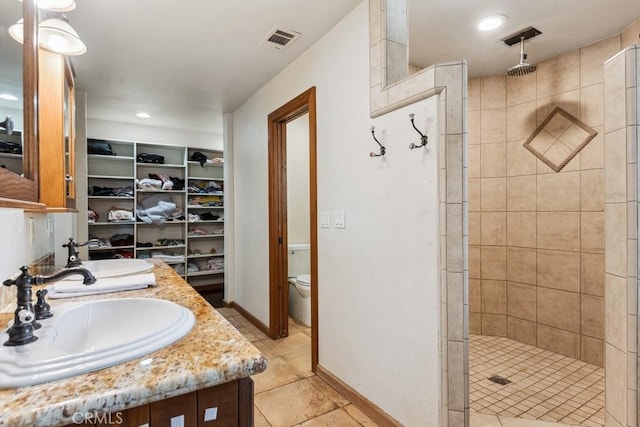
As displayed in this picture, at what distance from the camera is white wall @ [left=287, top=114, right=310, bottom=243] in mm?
3939

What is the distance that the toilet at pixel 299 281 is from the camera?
3275 mm

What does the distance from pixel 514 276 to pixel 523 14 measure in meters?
2.02

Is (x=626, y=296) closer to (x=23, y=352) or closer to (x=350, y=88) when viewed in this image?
(x=350, y=88)

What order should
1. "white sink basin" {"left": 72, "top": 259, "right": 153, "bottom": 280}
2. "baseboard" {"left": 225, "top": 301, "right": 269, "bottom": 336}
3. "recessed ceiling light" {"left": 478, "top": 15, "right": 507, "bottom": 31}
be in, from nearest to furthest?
"white sink basin" {"left": 72, "top": 259, "right": 153, "bottom": 280} → "recessed ceiling light" {"left": 478, "top": 15, "right": 507, "bottom": 31} → "baseboard" {"left": 225, "top": 301, "right": 269, "bottom": 336}

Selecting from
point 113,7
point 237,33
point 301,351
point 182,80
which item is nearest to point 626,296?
point 301,351

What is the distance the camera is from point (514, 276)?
283 centimetres

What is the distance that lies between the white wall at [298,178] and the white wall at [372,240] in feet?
4.12

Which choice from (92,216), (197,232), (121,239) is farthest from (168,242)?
(92,216)

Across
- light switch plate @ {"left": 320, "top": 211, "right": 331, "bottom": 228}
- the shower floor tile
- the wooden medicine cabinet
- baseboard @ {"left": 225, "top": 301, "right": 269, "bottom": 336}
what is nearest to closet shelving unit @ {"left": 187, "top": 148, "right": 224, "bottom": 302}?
baseboard @ {"left": 225, "top": 301, "right": 269, "bottom": 336}

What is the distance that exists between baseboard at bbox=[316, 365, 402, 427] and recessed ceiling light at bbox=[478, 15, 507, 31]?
243cm

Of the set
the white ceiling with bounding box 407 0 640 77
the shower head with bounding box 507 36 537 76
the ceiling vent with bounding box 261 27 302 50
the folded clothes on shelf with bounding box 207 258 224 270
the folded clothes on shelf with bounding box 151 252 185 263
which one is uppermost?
the white ceiling with bounding box 407 0 640 77

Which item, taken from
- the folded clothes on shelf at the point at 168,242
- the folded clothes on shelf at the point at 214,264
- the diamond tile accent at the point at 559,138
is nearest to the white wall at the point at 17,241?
the folded clothes on shelf at the point at 168,242

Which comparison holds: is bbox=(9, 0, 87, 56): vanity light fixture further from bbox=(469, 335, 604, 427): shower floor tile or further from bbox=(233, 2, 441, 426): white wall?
bbox=(469, 335, 604, 427): shower floor tile

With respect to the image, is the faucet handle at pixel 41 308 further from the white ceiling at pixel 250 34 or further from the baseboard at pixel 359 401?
the white ceiling at pixel 250 34
